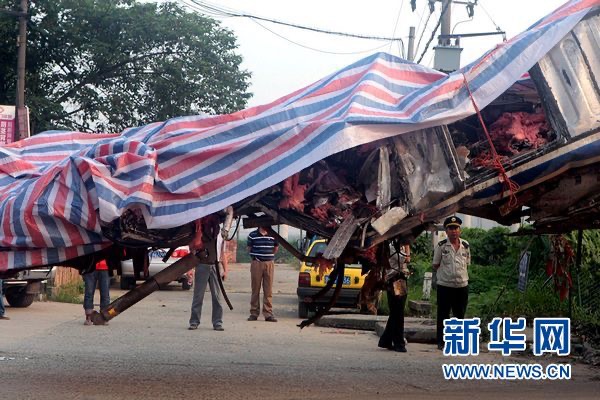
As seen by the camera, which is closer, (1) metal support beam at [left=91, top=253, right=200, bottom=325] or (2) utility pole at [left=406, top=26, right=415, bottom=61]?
(1) metal support beam at [left=91, top=253, right=200, bottom=325]

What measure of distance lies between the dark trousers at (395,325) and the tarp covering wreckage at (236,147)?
4.14m

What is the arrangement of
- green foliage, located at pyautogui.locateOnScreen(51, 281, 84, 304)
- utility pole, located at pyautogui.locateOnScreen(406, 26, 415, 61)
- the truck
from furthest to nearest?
utility pole, located at pyautogui.locateOnScreen(406, 26, 415, 61) < green foliage, located at pyautogui.locateOnScreen(51, 281, 84, 304) < the truck

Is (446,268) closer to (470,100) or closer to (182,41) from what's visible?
(470,100)

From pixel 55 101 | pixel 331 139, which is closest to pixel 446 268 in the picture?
pixel 331 139

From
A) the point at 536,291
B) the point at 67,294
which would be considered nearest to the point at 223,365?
the point at 536,291

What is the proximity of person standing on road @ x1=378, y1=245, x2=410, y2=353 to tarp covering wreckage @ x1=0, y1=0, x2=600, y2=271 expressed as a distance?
2.41m

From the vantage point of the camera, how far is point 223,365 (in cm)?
975

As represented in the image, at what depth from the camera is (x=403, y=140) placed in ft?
22.2

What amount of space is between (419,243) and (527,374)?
38.6 feet

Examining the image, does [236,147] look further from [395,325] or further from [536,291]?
[536,291]

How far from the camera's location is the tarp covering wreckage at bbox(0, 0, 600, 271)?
6.63 metres

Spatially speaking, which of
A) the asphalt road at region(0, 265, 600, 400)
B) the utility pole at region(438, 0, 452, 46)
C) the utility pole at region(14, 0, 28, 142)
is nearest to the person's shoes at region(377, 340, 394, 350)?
the asphalt road at region(0, 265, 600, 400)

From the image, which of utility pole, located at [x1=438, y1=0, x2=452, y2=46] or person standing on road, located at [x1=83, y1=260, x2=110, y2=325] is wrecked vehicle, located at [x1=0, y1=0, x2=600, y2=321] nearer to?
person standing on road, located at [x1=83, y1=260, x2=110, y2=325]

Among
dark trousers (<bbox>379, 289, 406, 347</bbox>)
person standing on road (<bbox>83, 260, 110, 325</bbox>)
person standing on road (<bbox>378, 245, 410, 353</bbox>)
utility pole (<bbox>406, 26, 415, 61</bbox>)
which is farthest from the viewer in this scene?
utility pole (<bbox>406, 26, 415, 61</bbox>)
